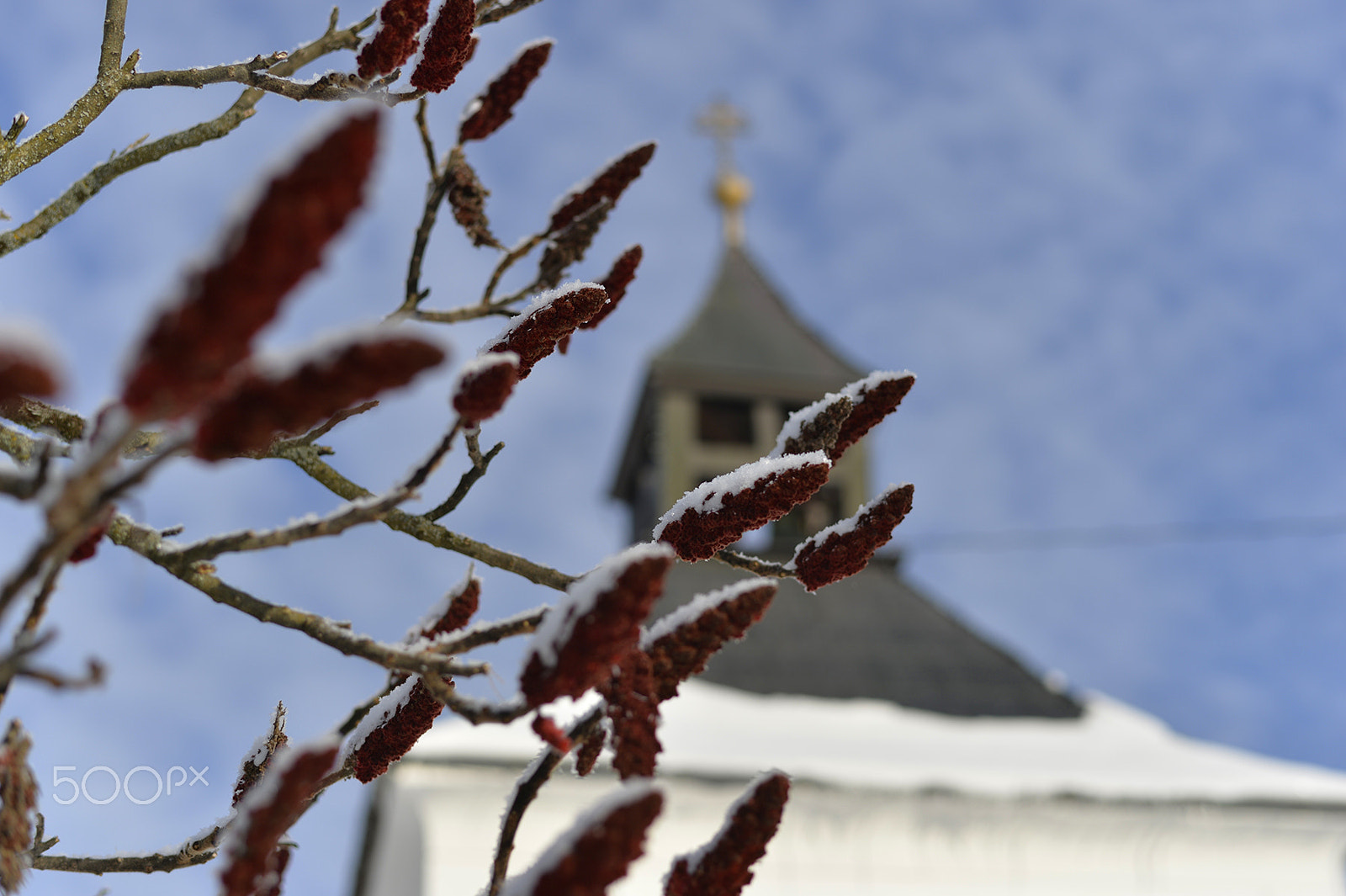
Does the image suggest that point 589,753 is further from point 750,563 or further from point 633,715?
point 750,563

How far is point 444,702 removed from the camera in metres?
1.13

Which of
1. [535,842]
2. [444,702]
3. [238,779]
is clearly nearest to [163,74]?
[238,779]

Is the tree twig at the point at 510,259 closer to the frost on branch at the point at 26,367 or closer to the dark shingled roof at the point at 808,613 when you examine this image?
the frost on branch at the point at 26,367

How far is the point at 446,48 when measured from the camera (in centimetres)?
165

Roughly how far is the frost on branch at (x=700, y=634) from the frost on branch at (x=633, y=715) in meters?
0.02

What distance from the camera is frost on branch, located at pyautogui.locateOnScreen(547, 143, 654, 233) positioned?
1.78m

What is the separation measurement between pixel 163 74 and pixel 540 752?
119 centimetres

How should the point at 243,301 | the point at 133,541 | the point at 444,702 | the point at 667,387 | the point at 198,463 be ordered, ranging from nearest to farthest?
the point at 243,301 < the point at 198,463 < the point at 444,702 < the point at 133,541 < the point at 667,387

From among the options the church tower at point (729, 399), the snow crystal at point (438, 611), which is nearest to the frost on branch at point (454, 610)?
the snow crystal at point (438, 611)

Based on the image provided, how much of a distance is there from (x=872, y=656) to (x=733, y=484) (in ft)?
35.4

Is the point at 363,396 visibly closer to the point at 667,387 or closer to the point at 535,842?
the point at 535,842

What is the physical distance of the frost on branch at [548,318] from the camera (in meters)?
1.29

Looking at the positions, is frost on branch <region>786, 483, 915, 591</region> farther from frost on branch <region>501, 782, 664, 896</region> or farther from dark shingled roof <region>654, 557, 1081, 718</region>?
dark shingled roof <region>654, 557, 1081, 718</region>

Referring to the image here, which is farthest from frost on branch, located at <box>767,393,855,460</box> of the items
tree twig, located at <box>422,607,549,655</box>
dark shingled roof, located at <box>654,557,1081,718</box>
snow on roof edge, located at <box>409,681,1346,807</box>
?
dark shingled roof, located at <box>654,557,1081,718</box>
